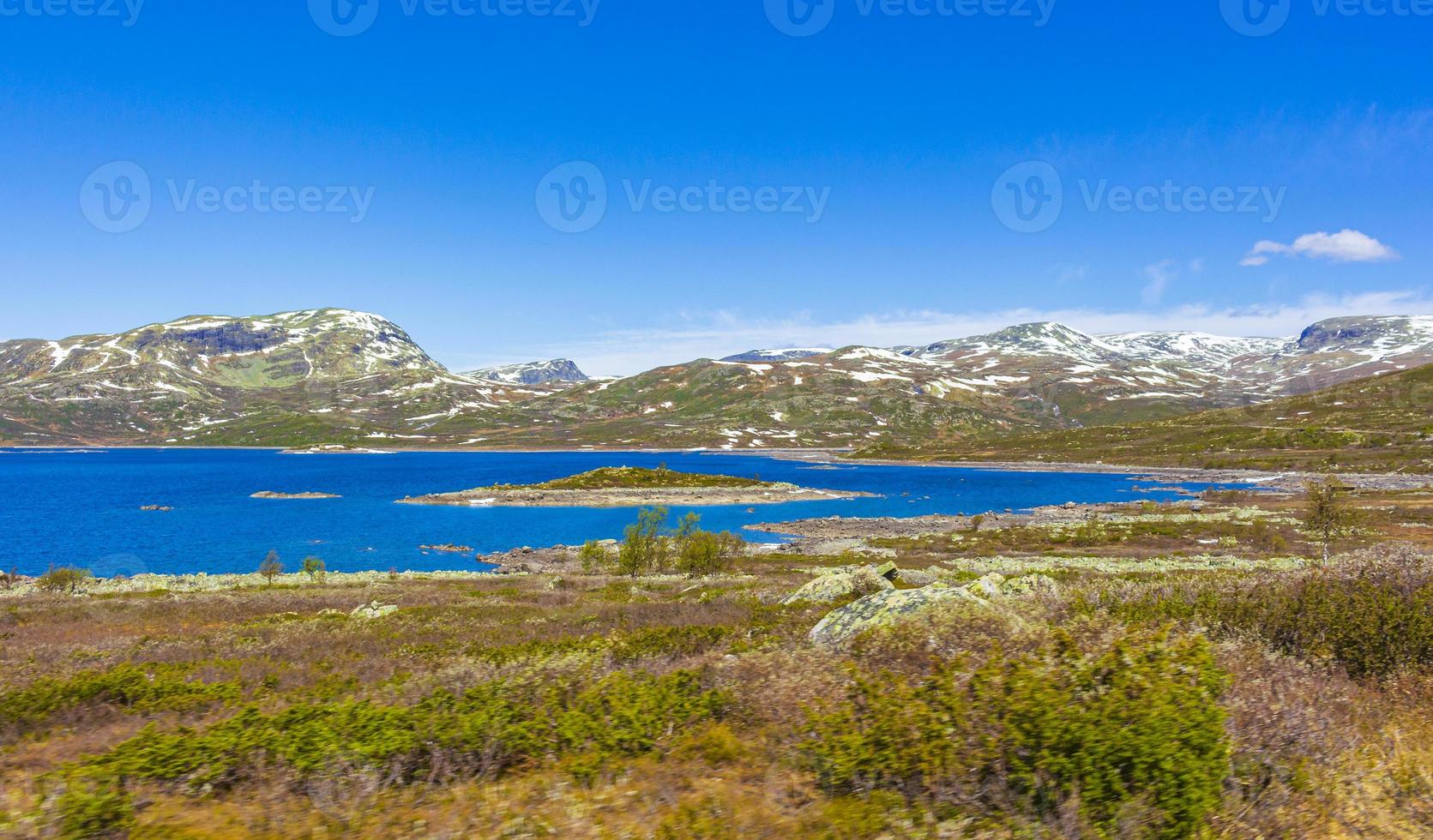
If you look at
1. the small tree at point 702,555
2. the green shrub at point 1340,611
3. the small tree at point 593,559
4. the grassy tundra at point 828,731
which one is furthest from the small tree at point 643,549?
the green shrub at point 1340,611

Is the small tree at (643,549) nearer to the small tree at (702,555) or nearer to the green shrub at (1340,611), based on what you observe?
the small tree at (702,555)

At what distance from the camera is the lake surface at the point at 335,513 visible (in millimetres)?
71188

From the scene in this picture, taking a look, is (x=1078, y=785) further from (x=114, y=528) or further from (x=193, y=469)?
(x=193, y=469)

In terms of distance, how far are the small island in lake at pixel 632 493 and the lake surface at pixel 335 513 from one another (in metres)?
6.98

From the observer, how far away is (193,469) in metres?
199

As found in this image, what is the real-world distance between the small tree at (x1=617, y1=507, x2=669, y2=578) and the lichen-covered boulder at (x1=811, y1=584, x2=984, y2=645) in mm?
35772

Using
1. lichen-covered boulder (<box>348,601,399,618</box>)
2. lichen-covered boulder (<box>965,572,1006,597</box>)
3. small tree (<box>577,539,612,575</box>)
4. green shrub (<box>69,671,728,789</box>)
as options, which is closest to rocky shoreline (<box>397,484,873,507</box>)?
small tree (<box>577,539,612,575</box>)

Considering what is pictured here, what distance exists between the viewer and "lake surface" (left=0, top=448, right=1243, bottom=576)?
2803 inches

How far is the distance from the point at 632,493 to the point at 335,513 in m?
52.4

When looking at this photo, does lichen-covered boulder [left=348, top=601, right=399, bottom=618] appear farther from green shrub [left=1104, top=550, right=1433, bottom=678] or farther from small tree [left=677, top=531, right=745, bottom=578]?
green shrub [left=1104, top=550, right=1433, bottom=678]

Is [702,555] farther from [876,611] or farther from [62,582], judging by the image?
[62,582]

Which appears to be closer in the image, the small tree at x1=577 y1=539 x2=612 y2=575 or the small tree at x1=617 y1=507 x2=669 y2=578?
the small tree at x1=617 y1=507 x2=669 y2=578

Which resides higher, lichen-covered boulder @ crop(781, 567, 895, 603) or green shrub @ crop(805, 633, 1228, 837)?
green shrub @ crop(805, 633, 1228, 837)

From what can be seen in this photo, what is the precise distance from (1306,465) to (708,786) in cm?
20516
